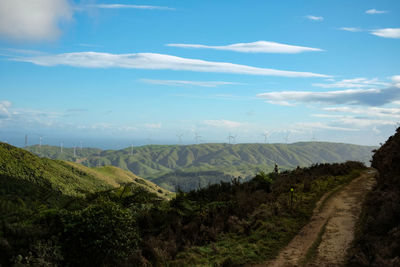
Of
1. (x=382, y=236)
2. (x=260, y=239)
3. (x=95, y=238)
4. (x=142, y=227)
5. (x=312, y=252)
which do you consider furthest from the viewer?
(x=142, y=227)

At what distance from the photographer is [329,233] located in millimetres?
12570

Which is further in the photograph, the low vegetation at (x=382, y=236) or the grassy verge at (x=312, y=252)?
the grassy verge at (x=312, y=252)

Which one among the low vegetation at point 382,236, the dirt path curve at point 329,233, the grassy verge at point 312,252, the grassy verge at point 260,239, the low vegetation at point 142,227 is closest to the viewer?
the low vegetation at point 382,236

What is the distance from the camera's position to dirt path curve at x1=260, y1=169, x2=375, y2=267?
1030 centimetres

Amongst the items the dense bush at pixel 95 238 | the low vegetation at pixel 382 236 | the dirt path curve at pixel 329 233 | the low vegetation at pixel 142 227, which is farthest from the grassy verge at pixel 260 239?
the dense bush at pixel 95 238

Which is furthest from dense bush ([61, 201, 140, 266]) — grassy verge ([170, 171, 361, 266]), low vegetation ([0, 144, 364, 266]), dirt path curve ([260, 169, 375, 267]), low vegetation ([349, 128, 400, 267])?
low vegetation ([349, 128, 400, 267])

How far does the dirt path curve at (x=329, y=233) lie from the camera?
33.8 ft

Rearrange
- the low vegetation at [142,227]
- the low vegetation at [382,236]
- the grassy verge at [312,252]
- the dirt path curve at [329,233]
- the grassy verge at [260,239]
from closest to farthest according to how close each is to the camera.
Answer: the low vegetation at [382,236]
the low vegetation at [142,227]
the grassy verge at [312,252]
the dirt path curve at [329,233]
the grassy verge at [260,239]

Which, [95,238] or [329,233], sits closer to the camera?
[95,238]

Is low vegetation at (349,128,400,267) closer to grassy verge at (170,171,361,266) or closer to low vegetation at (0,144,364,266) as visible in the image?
grassy verge at (170,171,361,266)

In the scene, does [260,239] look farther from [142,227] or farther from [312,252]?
[142,227]

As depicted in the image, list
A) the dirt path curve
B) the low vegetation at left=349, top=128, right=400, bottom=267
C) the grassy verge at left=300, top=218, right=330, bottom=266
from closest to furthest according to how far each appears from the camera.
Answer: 1. the low vegetation at left=349, top=128, right=400, bottom=267
2. the grassy verge at left=300, top=218, right=330, bottom=266
3. the dirt path curve

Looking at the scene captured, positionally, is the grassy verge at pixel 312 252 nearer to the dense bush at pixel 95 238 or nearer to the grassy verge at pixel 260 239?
the grassy verge at pixel 260 239


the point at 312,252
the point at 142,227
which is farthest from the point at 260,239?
the point at 142,227
